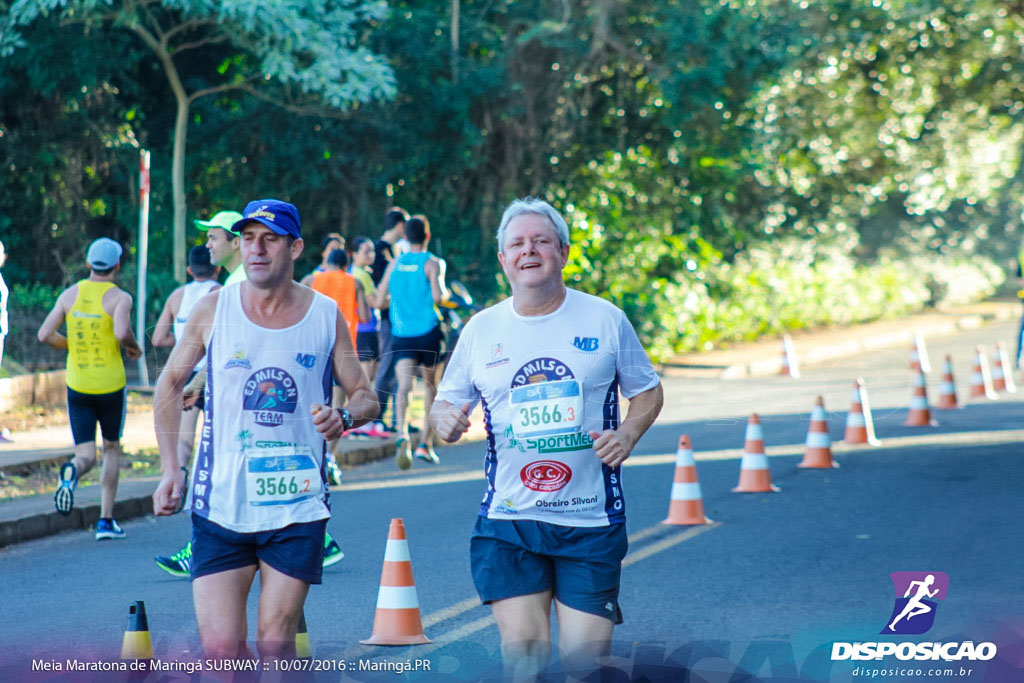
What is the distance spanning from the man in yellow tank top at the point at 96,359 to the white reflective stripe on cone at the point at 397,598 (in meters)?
3.36

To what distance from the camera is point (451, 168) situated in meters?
23.1

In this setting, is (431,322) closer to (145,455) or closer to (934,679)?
(145,455)

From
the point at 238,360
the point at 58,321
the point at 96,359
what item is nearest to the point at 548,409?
the point at 238,360

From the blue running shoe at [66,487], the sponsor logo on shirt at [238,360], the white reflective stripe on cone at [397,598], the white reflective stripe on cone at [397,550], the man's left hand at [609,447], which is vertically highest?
the sponsor logo on shirt at [238,360]

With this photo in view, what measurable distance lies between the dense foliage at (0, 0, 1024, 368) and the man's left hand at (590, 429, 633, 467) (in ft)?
45.1

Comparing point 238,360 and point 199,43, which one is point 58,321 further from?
point 199,43

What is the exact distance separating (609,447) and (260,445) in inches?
43.7

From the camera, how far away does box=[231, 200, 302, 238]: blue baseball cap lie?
4668 millimetres

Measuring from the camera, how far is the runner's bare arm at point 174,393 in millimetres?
4750

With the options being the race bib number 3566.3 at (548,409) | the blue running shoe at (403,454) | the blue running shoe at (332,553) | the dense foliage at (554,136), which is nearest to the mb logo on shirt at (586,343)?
the race bib number 3566.3 at (548,409)

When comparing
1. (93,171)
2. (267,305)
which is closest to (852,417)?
(267,305)

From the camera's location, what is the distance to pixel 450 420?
4531 mm

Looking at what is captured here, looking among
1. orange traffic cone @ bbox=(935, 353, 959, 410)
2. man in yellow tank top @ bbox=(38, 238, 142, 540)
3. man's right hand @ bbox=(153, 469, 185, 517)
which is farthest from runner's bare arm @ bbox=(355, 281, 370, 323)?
man's right hand @ bbox=(153, 469, 185, 517)

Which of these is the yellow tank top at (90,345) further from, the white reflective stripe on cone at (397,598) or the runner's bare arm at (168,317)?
the white reflective stripe on cone at (397,598)
